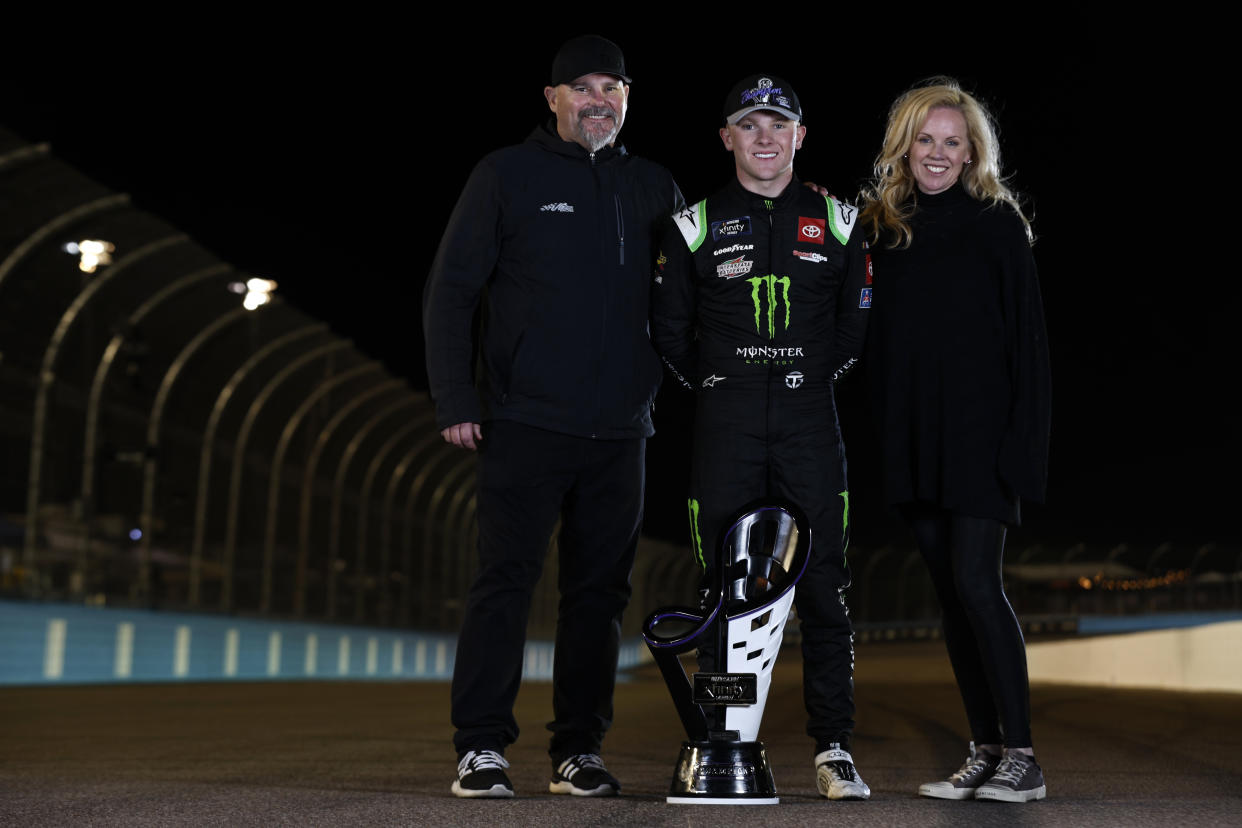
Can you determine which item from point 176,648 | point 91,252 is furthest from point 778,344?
point 176,648

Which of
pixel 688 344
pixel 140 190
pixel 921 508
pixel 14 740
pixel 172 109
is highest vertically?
pixel 172 109

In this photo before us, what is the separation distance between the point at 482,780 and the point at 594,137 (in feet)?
6.38

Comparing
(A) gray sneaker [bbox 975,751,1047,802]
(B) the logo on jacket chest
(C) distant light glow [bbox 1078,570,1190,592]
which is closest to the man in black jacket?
(B) the logo on jacket chest

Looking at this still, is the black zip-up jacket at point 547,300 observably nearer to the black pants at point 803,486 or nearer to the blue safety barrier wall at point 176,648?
the black pants at point 803,486

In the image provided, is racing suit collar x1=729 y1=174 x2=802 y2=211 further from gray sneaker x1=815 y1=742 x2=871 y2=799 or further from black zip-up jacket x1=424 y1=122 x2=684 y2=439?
gray sneaker x1=815 y1=742 x2=871 y2=799

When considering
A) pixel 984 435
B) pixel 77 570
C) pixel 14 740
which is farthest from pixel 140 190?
pixel 984 435

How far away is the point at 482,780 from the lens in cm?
404

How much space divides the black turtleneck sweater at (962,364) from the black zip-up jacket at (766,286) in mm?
137

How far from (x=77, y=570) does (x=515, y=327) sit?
12.4m

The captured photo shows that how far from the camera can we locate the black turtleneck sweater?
4230 millimetres

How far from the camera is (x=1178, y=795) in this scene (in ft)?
14.9

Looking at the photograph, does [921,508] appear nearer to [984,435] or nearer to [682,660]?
[984,435]

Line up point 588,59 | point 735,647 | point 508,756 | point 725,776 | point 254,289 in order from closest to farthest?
point 725,776, point 735,647, point 588,59, point 508,756, point 254,289

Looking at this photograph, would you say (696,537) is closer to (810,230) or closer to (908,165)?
(810,230)
